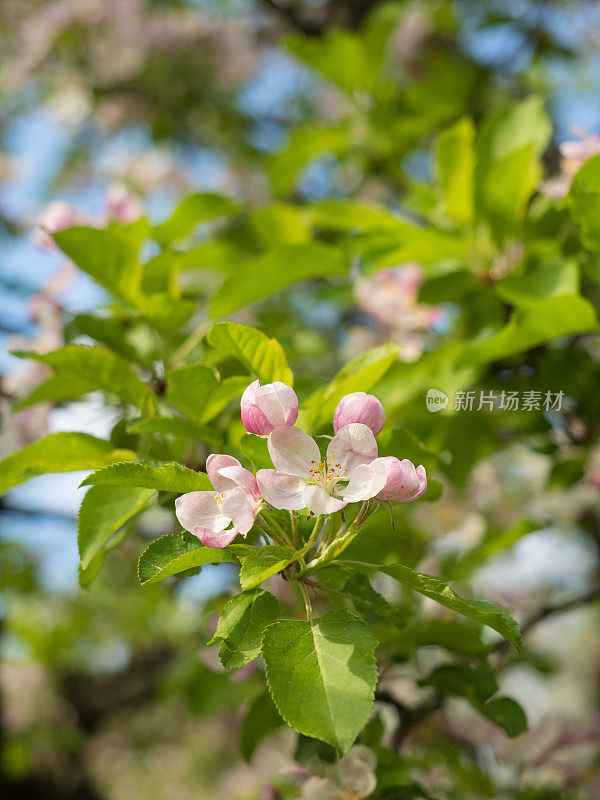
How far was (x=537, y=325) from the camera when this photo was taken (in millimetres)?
869

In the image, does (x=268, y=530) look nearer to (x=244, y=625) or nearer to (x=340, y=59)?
(x=244, y=625)

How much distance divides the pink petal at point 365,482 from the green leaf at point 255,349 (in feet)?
0.49

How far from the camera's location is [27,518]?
1.44 m

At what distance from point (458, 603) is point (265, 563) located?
150 mm

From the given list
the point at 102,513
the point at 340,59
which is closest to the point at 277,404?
the point at 102,513

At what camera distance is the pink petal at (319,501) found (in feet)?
1.69

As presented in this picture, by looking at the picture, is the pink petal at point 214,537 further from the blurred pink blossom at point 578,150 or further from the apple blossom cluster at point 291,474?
the blurred pink blossom at point 578,150

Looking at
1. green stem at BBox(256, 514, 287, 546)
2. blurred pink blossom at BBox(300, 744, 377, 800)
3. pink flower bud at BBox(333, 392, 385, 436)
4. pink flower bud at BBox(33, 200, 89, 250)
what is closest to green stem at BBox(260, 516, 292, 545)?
green stem at BBox(256, 514, 287, 546)

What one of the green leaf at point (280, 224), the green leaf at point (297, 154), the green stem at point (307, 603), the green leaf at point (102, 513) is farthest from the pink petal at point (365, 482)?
the green leaf at point (297, 154)

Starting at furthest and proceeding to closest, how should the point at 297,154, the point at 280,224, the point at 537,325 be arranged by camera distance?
1. the point at 297,154
2. the point at 280,224
3. the point at 537,325

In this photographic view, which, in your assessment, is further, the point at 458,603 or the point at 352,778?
A: the point at 352,778

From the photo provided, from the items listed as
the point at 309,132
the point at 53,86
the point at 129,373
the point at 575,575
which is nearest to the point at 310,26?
the point at 309,132

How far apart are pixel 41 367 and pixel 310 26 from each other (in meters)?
1.55

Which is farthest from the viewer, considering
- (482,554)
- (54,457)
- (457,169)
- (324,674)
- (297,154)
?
(297,154)
